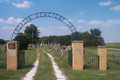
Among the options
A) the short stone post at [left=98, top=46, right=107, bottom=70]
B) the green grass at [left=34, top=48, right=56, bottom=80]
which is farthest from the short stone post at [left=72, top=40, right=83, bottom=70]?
the green grass at [left=34, top=48, right=56, bottom=80]

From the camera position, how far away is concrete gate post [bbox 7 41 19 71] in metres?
9.91

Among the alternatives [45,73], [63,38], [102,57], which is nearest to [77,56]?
[102,57]

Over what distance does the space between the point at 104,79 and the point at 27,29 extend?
6116cm

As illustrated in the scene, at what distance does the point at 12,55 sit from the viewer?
995cm

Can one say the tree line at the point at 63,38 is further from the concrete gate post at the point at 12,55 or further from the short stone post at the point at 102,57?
the concrete gate post at the point at 12,55

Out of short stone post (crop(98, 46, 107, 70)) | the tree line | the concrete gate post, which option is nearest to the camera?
the concrete gate post

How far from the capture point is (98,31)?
239 ft

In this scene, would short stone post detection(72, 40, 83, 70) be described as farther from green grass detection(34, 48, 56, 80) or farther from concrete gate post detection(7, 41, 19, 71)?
concrete gate post detection(7, 41, 19, 71)

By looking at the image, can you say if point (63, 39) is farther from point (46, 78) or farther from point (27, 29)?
point (46, 78)

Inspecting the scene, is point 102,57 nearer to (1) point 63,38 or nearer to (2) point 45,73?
(2) point 45,73

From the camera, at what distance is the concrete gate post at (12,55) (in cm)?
991

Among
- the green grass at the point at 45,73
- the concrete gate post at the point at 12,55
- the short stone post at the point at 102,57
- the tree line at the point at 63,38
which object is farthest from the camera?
the tree line at the point at 63,38

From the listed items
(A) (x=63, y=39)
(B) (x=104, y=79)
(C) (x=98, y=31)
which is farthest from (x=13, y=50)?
(C) (x=98, y=31)

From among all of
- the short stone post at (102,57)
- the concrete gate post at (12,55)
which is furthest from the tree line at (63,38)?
the concrete gate post at (12,55)
